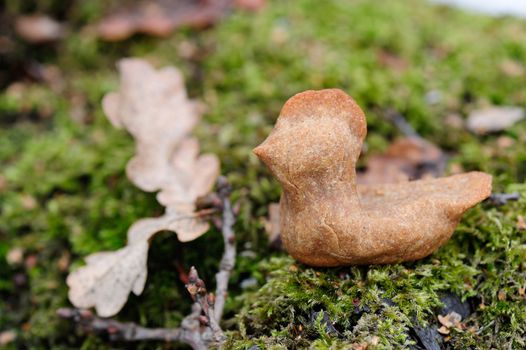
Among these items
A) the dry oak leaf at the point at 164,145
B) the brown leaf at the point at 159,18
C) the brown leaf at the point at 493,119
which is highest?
the brown leaf at the point at 159,18

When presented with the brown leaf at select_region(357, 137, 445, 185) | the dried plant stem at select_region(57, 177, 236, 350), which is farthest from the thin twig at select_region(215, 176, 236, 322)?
the brown leaf at select_region(357, 137, 445, 185)

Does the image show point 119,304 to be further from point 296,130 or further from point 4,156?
point 4,156

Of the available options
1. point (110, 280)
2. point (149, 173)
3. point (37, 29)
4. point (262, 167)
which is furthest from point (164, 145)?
point (37, 29)

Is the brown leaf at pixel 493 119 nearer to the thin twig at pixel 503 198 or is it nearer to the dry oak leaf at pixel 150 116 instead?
the thin twig at pixel 503 198

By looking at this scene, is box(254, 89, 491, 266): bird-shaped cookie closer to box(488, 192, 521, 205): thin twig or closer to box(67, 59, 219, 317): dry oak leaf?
box(488, 192, 521, 205): thin twig

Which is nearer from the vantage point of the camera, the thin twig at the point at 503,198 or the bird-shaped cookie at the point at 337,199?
the bird-shaped cookie at the point at 337,199

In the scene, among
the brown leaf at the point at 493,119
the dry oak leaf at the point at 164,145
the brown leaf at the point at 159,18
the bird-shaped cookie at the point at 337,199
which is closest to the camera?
the bird-shaped cookie at the point at 337,199

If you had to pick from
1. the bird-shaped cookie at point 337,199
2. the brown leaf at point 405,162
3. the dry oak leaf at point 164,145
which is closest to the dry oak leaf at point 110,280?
the dry oak leaf at point 164,145

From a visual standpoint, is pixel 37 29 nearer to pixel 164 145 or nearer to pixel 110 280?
pixel 164 145
